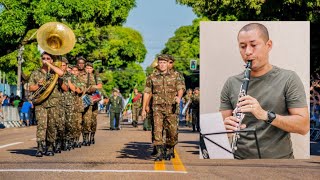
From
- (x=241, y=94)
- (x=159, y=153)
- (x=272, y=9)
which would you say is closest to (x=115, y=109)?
(x=272, y=9)

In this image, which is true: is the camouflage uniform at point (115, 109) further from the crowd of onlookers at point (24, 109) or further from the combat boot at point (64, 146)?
the combat boot at point (64, 146)

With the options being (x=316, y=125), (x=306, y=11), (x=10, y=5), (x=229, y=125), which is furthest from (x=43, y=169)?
(x=10, y=5)

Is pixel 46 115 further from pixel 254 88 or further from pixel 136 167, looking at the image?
pixel 254 88

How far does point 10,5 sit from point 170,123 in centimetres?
2148

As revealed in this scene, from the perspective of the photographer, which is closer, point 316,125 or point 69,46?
point 69,46

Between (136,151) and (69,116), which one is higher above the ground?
(69,116)

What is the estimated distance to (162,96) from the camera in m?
13.2

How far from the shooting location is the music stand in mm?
9227

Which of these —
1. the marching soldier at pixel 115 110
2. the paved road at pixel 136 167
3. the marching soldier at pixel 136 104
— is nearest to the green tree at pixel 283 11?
the marching soldier at pixel 115 110

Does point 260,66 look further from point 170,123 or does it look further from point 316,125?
point 316,125

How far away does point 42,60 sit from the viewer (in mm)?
13977

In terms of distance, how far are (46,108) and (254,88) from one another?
6.31 meters

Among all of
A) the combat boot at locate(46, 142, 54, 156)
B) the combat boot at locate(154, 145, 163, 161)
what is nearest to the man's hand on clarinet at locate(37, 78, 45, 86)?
→ the combat boot at locate(46, 142, 54, 156)

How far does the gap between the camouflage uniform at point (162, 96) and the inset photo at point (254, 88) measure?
3735mm
